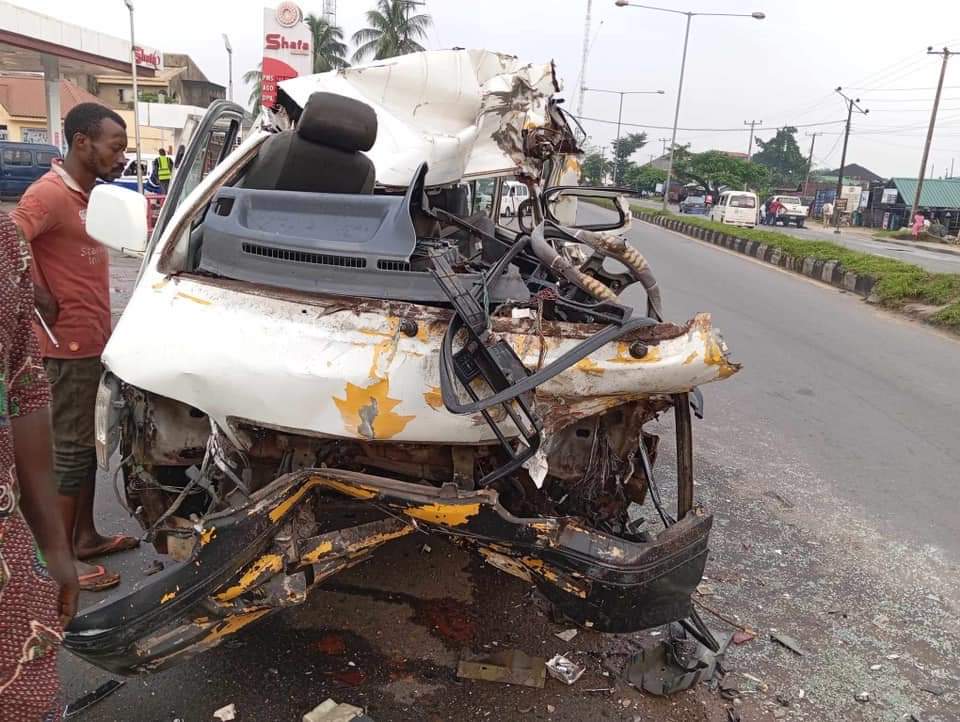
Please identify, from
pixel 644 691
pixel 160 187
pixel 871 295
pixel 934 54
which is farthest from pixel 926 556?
pixel 934 54

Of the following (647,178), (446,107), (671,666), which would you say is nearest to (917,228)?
(446,107)

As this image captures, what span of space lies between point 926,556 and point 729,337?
4874 mm

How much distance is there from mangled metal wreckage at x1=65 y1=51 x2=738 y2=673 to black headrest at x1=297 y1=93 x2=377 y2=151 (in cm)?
50

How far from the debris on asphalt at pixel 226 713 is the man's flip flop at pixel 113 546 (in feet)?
4.17

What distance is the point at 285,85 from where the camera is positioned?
3.84 meters

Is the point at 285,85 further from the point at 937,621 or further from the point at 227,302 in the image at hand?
the point at 937,621

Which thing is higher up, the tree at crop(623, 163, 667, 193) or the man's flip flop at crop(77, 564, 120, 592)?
the tree at crop(623, 163, 667, 193)

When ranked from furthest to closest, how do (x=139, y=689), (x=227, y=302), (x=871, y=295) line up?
(x=871, y=295), (x=139, y=689), (x=227, y=302)

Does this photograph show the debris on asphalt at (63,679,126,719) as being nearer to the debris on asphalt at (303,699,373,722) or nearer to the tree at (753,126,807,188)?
the debris on asphalt at (303,699,373,722)

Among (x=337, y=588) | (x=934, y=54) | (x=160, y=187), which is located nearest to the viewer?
(x=337, y=588)

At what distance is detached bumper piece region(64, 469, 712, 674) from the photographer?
205cm

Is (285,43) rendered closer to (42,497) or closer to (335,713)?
(335,713)

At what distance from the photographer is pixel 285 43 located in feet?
43.9

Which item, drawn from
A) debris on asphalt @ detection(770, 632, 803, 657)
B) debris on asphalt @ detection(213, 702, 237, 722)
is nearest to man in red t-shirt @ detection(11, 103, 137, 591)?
debris on asphalt @ detection(213, 702, 237, 722)
